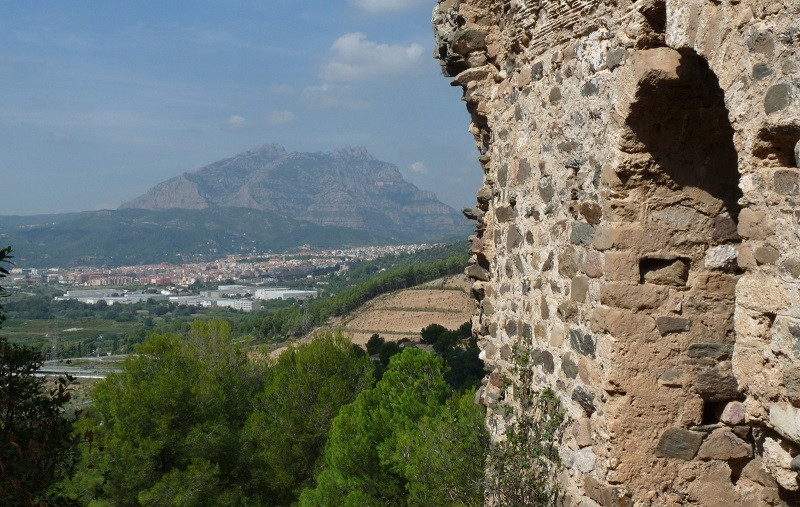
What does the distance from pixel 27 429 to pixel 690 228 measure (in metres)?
4.55

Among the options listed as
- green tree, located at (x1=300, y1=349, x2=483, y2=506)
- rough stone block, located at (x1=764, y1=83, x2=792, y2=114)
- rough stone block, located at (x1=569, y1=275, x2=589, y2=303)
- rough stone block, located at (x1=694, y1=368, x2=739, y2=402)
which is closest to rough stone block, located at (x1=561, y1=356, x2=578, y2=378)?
rough stone block, located at (x1=569, y1=275, x2=589, y2=303)

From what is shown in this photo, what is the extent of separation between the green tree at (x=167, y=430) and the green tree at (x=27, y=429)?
11.4 m

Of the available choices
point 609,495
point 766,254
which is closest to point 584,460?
point 609,495

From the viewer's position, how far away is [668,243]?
3559 millimetres

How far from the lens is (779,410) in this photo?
8.46 ft

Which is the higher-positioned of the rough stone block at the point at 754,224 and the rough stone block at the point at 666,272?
the rough stone block at the point at 754,224

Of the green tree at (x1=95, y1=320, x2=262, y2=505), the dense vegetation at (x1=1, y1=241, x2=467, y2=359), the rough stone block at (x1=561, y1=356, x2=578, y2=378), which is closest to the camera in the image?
the rough stone block at (x1=561, y1=356, x2=578, y2=378)

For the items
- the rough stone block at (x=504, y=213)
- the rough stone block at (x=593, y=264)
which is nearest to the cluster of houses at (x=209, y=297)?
the rough stone block at (x=504, y=213)

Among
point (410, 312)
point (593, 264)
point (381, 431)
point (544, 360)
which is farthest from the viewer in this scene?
point (410, 312)

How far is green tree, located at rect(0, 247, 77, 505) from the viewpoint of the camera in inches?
178

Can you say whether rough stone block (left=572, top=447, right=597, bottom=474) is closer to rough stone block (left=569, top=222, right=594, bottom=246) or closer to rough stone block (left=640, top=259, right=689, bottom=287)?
rough stone block (left=640, top=259, right=689, bottom=287)

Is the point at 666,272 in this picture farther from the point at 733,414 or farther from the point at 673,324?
the point at 733,414

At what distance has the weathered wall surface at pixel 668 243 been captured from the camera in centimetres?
255

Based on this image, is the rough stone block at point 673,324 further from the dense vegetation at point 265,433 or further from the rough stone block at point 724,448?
the dense vegetation at point 265,433
